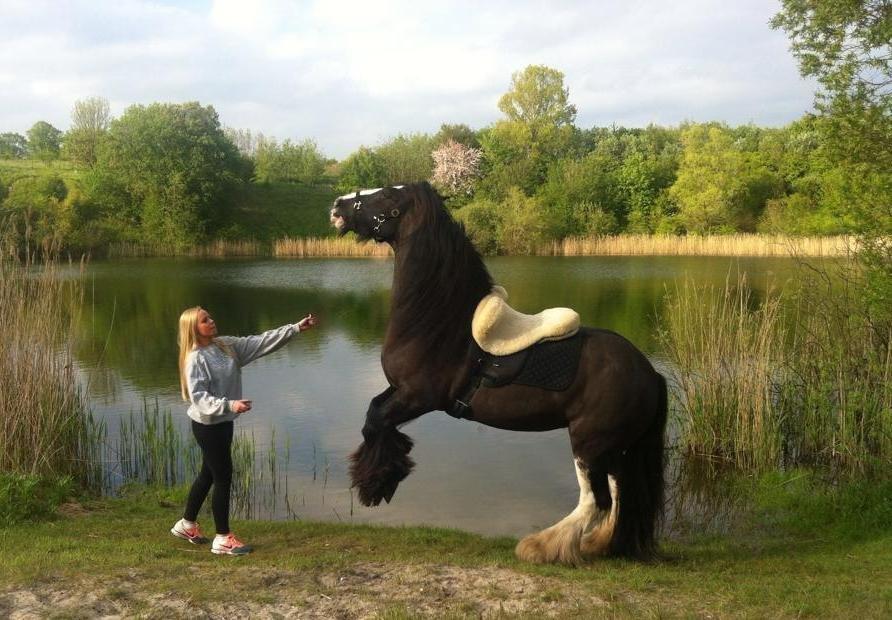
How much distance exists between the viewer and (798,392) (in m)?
6.63

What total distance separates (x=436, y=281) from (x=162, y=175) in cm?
4203

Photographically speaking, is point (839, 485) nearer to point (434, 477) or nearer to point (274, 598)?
point (434, 477)

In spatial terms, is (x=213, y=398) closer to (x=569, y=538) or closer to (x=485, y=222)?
(x=569, y=538)

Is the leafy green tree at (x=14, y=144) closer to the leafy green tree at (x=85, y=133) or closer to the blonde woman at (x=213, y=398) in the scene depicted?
the leafy green tree at (x=85, y=133)

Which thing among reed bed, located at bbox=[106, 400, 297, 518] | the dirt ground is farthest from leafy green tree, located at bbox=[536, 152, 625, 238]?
the dirt ground

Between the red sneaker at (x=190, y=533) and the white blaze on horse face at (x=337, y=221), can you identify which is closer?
the white blaze on horse face at (x=337, y=221)

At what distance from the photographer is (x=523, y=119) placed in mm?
52406

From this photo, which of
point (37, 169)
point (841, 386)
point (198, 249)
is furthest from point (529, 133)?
point (841, 386)

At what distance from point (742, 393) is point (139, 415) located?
6862 millimetres

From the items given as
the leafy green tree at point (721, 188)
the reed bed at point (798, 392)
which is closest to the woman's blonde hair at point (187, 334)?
the reed bed at point (798, 392)

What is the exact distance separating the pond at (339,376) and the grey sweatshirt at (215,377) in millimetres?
2248

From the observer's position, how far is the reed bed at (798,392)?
5672 mm

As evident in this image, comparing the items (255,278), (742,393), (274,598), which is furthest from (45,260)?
(255,278)

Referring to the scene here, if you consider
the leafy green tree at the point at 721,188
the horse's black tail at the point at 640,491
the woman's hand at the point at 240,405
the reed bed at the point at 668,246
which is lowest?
the horse's black tail at the point at 640,491
